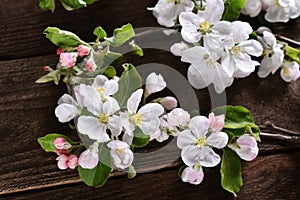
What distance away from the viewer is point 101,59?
1033mm

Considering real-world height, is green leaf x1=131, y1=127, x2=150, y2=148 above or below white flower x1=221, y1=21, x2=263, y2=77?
below

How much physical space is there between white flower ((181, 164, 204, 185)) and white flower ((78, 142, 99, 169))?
143 mm

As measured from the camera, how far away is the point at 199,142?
99 cm

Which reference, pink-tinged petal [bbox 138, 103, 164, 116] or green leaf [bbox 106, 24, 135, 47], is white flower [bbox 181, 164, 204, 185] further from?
green leaf [bbox 106, 24, 135, 47]

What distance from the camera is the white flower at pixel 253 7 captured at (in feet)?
3.65

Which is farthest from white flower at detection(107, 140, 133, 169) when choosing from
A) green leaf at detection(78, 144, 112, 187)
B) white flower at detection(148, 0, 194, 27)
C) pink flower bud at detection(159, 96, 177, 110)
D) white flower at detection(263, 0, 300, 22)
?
white flower at detection(263, 0, 300, 22)

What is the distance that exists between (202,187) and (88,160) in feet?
0.77

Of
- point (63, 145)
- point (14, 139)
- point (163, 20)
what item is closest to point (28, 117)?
point (14, 139)

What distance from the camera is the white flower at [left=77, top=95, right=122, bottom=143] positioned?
36.8 inches

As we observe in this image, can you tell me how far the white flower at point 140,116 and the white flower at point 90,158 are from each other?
51mm

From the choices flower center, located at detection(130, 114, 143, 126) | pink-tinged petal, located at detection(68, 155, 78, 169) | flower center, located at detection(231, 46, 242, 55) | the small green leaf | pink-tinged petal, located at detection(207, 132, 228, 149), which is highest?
flower center, located at detection(231, 46, 242, 55)

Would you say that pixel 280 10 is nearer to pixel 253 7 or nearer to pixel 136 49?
pixel 253 7

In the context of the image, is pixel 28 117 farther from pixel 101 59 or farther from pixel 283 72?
pixel 283 72

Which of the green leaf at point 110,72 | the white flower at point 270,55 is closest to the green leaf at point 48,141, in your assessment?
the green leaf at point 110,72
